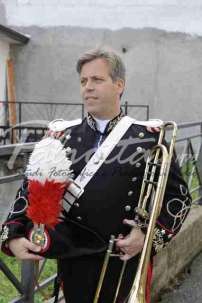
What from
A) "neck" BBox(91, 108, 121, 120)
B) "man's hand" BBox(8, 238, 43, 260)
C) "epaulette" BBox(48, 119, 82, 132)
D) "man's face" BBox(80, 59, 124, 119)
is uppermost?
"man's face" BBox(80, 59, 124, 119)

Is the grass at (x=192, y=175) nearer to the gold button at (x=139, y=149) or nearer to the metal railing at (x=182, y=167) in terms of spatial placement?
the metal railing at (x=182, y=167)

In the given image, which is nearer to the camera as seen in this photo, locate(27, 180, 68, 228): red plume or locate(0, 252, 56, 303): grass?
locate(27, 180, 68, 228): red plume

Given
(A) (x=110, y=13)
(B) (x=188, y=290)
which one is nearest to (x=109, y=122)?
(B) (x=188, y=290)

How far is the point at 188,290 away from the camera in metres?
4.32

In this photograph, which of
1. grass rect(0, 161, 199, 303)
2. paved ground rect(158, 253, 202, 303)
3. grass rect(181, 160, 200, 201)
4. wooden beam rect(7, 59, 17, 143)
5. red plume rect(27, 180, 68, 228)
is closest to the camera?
red plume rect(27, 180, 68, 228)

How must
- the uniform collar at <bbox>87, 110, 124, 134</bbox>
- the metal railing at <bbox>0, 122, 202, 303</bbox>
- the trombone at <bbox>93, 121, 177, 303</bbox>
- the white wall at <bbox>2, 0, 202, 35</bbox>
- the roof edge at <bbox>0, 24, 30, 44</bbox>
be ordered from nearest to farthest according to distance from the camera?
the trombone at <bbox>93, 121, 177, 303</bbox>
the uniform collar at <bbox>87, 110, 124, 134</bbox>
the metal railing at <bbox>0, 122, 202, 303</bbox>
the white wall at <bbox>2, 0, 202, 35</bbox>
the roof edge at <bbox>0, 24, 30, 44</bbox>

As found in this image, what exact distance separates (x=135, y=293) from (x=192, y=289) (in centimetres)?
244

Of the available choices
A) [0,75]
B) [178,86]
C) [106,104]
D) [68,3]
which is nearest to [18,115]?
[0,75]

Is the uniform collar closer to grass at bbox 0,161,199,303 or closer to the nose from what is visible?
the nose

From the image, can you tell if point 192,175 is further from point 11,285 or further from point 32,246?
point 32,246

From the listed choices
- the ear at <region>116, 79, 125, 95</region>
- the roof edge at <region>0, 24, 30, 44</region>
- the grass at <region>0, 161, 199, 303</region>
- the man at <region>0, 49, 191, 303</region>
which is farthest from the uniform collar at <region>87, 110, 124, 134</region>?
the roof edge at <region>0, 24, 30, 44</region>

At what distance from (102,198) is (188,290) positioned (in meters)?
2.46

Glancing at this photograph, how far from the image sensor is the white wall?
38.9ft

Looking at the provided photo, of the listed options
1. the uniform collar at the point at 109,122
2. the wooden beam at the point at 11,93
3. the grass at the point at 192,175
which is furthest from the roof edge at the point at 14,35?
the uniform collar at the point at 109,122
